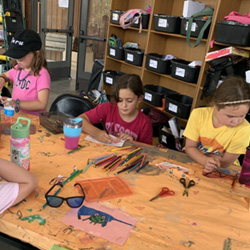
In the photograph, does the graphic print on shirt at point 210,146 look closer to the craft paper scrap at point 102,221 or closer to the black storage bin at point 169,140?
the craft paper scrap at point 102,221

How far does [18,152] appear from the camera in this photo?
1.04 metres

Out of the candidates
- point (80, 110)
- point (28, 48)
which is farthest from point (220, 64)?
point (28, 48)

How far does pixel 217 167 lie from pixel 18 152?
3.06ft

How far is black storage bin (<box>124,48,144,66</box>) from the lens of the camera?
11.5 feet

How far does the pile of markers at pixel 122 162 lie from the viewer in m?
1.24

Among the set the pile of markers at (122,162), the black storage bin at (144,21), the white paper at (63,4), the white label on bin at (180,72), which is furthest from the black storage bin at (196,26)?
the white paper at (63,4)

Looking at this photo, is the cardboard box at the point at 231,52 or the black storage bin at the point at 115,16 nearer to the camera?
the cardboard box at the point at 231,52

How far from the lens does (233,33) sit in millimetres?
2355

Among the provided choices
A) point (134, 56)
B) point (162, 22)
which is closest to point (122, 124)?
point (162, 22)

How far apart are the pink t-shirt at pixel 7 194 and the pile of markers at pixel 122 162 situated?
400 mm

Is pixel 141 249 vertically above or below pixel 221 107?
below

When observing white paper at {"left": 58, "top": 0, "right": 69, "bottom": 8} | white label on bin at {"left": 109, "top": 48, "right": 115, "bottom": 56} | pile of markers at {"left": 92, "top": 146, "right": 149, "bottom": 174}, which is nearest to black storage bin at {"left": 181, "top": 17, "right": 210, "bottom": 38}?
white label on bin at {"left": 109, "top": 48, "right": 115, "bottom": 56}

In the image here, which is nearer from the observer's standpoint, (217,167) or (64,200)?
(64,200)

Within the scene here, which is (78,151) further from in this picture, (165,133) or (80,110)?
(165,133)
